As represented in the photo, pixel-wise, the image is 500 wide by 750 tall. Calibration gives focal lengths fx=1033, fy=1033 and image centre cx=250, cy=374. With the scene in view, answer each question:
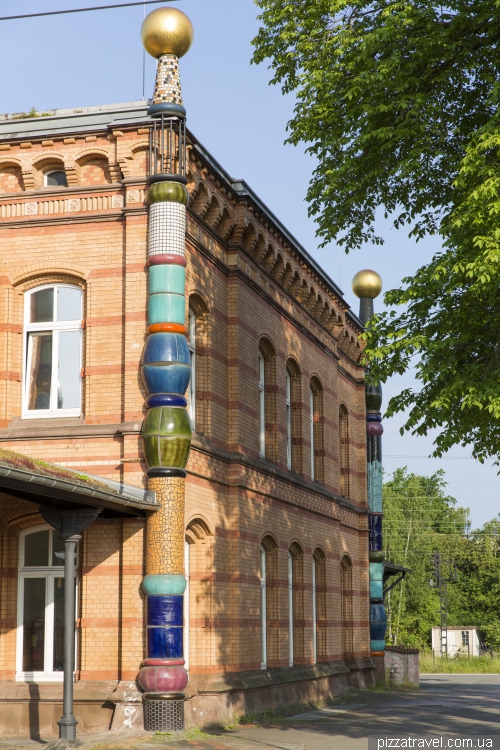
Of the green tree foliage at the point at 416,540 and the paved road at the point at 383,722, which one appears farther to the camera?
the green tree foliage at the point at 416,540

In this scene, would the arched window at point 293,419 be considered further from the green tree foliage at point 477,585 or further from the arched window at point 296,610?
the green tree foliage at point 477,585

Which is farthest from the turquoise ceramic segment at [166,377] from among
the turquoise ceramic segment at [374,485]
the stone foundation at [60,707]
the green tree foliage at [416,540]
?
the green tree foliage at [416,540]

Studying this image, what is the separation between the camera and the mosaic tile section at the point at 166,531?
1538 cm

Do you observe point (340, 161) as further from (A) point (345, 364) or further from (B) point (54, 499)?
(A) point (345, 364)

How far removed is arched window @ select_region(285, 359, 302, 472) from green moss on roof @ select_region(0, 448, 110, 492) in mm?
9267

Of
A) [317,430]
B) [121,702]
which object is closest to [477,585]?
[317,430]

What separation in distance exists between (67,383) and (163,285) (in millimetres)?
2512

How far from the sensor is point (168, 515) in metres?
15.5

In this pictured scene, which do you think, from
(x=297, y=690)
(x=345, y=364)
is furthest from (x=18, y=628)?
(x=345, y=364)

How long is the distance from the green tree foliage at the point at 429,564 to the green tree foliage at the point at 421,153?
5517cm

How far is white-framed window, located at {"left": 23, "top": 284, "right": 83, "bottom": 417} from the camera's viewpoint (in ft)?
55.9

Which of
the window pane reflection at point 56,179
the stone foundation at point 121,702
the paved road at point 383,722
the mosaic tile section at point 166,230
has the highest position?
the window pane reflection at point 56,179

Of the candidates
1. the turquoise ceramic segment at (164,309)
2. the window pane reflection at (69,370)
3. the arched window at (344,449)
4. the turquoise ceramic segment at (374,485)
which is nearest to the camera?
the turquoise ceramic segment at (164,309)

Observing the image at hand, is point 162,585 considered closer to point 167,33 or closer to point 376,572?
point 167,33
